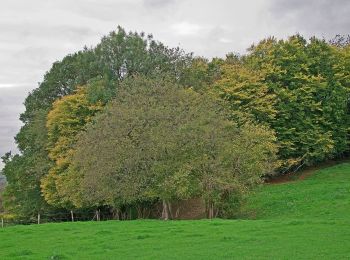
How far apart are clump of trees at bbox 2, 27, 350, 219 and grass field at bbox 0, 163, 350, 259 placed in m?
6.20

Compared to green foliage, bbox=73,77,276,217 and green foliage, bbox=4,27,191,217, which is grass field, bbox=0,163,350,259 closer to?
green foliage, bbox=73,77,276,217

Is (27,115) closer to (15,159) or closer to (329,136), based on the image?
(15,159)

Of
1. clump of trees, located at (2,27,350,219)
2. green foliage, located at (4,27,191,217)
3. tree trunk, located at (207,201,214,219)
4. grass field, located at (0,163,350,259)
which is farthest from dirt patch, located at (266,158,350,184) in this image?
grass field, located at (0,163,350,259)

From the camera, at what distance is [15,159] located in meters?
60.8

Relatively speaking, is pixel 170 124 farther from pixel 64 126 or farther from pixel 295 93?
pixel 295 93

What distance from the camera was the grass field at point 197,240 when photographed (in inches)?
730

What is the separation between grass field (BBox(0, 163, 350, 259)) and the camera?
18.5m

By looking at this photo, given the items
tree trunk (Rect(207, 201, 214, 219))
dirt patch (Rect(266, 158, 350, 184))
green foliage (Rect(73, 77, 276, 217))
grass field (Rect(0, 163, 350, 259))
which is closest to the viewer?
grass field (Rect(0, 163, 350, 259))

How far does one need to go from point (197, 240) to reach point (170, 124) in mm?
15638

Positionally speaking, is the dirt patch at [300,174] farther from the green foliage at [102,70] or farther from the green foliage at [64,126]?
the green foliage at [64,126]

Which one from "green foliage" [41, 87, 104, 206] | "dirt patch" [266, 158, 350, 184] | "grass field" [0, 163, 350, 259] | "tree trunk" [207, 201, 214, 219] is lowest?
"grass field" [0, 163, 350, 259]

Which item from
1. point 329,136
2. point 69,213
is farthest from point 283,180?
point 69,213

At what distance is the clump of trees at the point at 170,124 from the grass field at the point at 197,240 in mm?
A: 6201

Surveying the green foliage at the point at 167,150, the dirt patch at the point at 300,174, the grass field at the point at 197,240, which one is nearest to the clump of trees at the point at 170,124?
the green foliage at the point at 167,150
